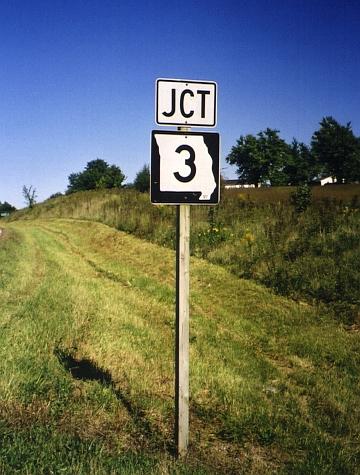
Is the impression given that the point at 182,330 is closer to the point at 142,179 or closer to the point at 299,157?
the point at 142,179

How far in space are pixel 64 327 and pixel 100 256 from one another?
9.85m

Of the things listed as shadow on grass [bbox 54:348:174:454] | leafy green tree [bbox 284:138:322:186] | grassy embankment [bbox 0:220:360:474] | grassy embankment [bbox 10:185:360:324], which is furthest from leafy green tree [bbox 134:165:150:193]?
leafy green tree [bbox 284:138:322:186]

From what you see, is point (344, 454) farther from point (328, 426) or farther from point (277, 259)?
point (277, 259)

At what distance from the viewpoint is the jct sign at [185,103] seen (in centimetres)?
345

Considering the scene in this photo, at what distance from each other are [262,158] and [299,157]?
8.22 metres

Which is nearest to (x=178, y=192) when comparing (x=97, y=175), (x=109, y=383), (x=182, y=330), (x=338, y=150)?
(x=182, y=330)

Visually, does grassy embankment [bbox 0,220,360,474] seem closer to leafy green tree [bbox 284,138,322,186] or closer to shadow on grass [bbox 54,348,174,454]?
shadow on grass [bbox 54,348,174,454]

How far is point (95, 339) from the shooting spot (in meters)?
6.12

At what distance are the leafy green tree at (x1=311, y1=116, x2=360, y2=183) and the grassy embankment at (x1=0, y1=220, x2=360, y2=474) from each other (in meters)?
73.6

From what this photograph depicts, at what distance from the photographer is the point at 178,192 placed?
11.3ft

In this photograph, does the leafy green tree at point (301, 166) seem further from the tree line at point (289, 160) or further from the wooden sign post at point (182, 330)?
the wooden sign post at point (182, 330)

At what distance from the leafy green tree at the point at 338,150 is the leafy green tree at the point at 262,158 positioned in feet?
24.0

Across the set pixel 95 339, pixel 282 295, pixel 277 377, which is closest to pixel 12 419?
pixel 95 339

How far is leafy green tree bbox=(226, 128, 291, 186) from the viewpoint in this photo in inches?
3339
